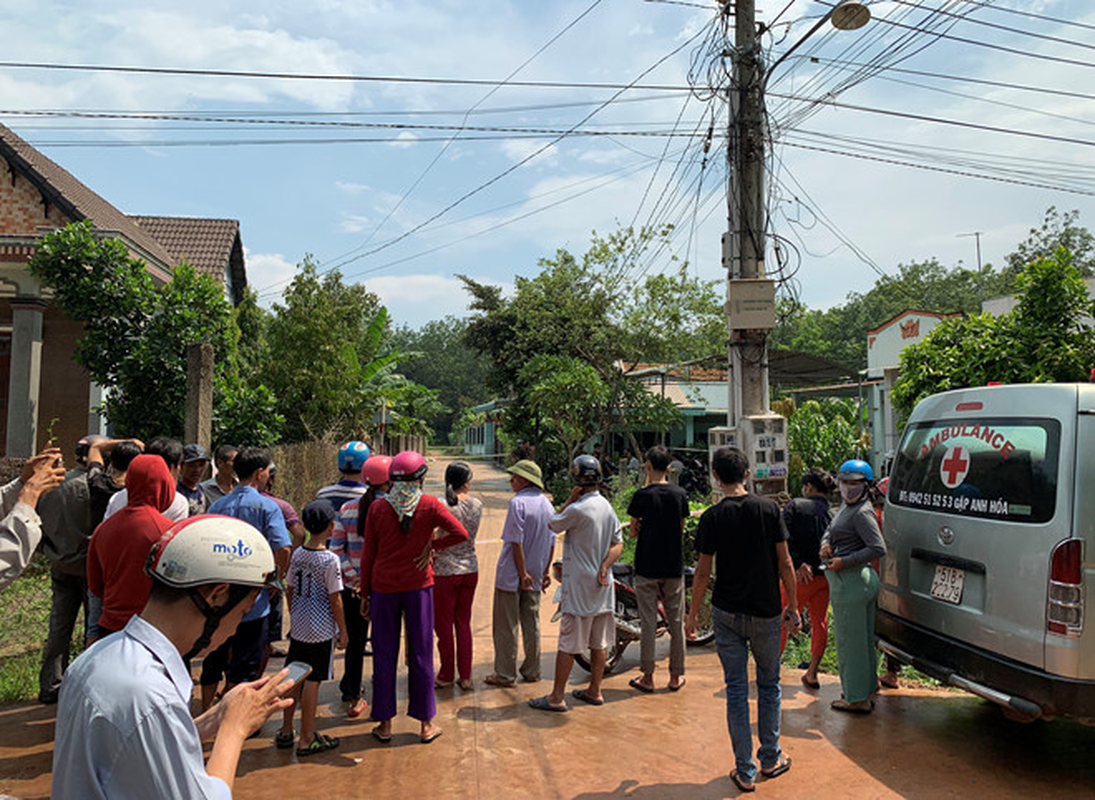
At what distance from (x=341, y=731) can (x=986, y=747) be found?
4.10 m

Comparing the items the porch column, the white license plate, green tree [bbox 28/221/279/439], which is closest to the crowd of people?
the white license plate

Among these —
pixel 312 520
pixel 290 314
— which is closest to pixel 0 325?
pixel 290 314

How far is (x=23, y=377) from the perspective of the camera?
12.7 meters

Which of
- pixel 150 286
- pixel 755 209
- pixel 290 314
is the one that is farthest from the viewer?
pixel 290 314

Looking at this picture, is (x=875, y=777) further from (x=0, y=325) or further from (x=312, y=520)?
(x=0, y=325)

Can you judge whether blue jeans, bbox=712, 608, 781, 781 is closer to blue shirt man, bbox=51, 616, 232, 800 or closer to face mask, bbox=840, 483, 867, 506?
face mask, bbox=840, 483, 867, 506

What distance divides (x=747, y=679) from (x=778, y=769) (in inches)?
24.4

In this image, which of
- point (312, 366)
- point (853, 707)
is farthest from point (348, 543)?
point (312, 366)

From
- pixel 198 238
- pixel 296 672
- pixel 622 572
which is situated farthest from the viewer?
pixel 198 238

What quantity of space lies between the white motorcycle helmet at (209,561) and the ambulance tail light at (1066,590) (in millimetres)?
3895

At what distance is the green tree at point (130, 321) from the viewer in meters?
9.53

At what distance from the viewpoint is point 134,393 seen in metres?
9.80

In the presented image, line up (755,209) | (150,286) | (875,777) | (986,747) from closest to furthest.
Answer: (875,777) < (986,747) < (755,209) < (150,286)

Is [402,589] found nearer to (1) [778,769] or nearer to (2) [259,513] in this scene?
(2) [259,513]
